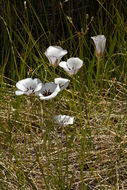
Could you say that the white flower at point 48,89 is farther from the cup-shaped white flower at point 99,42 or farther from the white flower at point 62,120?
the cup-shaped white flower at point 99,42

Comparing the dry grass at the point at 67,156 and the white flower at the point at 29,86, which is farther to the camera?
the dry grass at the point at 67,156

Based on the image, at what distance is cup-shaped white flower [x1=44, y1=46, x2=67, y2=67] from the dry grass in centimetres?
15

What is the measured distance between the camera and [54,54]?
127 centimetres

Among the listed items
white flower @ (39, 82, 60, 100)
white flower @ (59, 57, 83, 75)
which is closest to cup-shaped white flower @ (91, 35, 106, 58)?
white flower @ (59, 57, 83, 75)

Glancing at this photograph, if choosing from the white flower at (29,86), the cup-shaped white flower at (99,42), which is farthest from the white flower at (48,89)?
the cup-shaped white flower at (99,42)

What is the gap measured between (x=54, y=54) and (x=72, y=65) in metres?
0.08

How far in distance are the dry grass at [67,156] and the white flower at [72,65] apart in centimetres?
14

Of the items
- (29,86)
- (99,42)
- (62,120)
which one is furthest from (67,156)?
(99,42)

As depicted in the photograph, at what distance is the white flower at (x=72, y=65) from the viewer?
125 cm

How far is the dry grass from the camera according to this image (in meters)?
1.31

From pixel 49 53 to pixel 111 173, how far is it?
1.79 ft

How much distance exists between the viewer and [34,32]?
2.52 m

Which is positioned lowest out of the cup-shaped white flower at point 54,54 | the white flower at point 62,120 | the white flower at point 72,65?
the white flower at point 62,120

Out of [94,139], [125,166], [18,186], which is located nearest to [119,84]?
[94,139]
